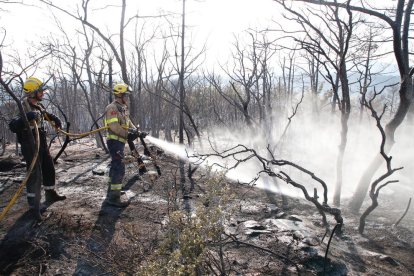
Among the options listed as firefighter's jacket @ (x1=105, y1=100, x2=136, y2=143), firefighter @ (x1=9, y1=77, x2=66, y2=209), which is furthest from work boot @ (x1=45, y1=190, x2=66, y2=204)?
firefighter's jacket @ (x1=105, y1=100, x2=136, y2=143)

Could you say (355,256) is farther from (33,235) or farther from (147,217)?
(33,235)

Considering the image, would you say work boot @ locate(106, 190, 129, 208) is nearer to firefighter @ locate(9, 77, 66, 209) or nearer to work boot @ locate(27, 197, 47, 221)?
firefighter @ locate(9, 77, 66, 209)

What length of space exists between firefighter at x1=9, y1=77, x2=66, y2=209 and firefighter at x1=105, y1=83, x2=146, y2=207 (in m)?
0.77

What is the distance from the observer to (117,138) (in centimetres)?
506

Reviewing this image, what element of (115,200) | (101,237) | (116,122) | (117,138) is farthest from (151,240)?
(116,122)

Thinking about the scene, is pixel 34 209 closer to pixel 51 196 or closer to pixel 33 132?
pixel 51 196

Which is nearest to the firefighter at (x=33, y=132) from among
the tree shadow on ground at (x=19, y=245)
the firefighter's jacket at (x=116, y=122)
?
the tree shadow on ground at (x=19, y=245)

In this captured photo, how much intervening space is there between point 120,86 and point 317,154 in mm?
10066

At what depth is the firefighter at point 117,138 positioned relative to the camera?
493 cm

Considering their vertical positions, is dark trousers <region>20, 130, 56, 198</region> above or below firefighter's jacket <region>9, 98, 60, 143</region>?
below

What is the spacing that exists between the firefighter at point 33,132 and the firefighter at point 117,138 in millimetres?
769

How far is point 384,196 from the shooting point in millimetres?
7676

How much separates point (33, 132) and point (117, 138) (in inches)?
46.3

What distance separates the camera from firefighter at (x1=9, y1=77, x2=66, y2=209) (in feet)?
14.0
